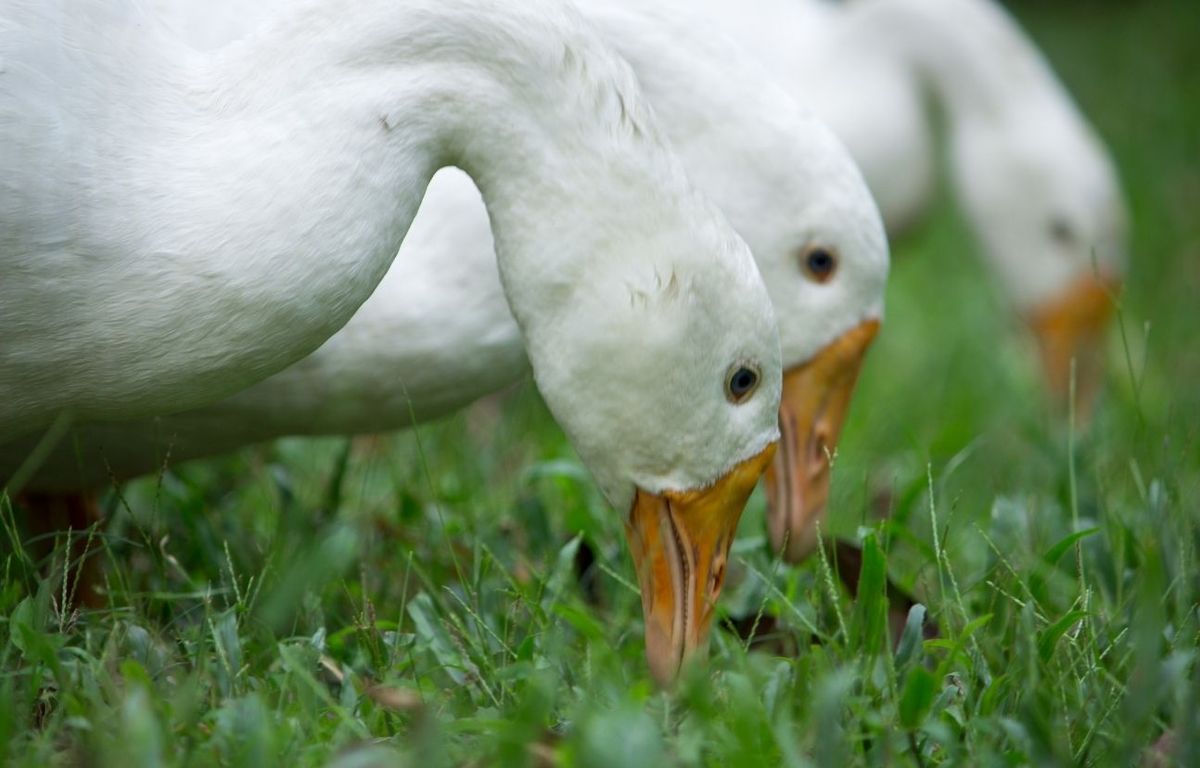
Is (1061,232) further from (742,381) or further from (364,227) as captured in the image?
(364,227)

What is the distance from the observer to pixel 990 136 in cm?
556

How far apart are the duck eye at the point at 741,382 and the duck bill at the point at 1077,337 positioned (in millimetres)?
3272

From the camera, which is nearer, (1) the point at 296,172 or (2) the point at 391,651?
(1) the point at 296,172

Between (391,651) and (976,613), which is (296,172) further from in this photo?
(976,613)

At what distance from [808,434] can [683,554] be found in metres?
0.87

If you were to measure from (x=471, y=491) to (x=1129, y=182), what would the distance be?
5135 millimetres

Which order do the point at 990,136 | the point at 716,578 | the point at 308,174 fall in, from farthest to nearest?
the point at 990,136 → the point at 716,578 → the point at 308,174

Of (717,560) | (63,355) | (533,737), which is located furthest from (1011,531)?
(63,355)

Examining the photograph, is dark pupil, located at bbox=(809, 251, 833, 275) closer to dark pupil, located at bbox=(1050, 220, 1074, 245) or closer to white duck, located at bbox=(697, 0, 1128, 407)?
white duck, located at bbox=(697, 0, 1128, 407)

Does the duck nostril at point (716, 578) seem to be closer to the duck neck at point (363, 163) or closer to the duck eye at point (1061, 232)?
the duck neck at point (363, 163)

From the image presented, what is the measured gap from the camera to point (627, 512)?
2.55 meters

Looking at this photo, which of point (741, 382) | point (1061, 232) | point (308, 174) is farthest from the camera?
point (1061, 232)

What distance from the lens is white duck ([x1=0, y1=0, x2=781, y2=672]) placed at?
2184 mm

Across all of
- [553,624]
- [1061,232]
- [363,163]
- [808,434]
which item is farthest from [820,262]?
[1061,232]
